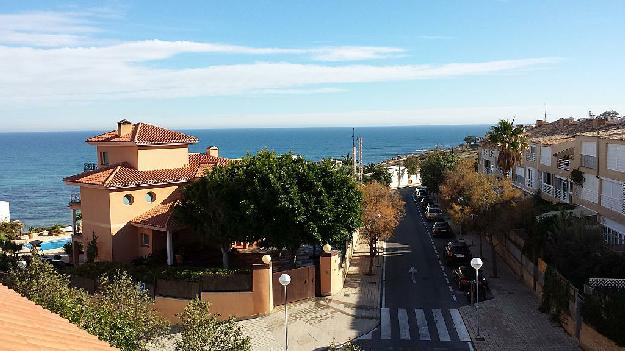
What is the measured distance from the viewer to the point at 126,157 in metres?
35.4

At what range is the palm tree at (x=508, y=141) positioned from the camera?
42.6 meters

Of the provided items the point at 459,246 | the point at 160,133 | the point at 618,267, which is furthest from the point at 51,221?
the point at 618,267

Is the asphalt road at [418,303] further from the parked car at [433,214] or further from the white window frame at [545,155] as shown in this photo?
the white window frame at [545,155]

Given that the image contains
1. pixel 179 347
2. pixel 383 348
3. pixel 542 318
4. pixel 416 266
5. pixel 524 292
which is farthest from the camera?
pixel 416 266

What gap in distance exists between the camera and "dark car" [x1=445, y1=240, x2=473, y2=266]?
34.6m

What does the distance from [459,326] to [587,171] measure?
14279 mm

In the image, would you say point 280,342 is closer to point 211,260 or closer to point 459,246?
point 211,260

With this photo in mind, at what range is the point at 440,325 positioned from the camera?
24.9m

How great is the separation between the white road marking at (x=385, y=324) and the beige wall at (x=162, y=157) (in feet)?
56.0

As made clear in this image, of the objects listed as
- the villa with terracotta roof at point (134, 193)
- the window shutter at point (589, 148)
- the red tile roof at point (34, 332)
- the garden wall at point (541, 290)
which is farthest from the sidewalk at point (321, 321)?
the window shutter at point (589, 148)

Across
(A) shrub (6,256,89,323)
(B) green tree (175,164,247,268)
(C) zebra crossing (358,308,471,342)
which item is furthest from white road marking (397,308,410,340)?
(A) shrub (6,256,89,323)

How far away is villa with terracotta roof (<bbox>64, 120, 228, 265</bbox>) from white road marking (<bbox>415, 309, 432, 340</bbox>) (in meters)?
13.9

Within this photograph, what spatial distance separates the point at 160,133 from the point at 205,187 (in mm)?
8701

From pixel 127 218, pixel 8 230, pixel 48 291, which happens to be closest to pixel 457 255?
pixel 127 218
